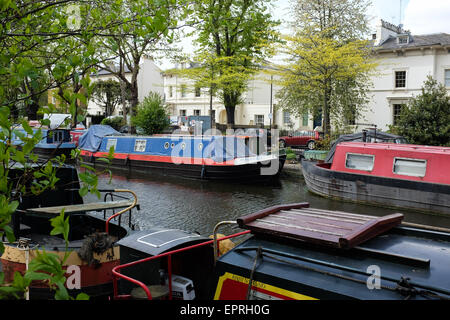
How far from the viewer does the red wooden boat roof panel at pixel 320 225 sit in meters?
3.76

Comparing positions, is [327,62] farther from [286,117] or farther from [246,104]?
Answer: [246,104]

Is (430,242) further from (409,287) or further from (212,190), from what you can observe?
(212,190)

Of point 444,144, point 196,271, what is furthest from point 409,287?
point 444,144

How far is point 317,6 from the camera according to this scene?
29.6 m

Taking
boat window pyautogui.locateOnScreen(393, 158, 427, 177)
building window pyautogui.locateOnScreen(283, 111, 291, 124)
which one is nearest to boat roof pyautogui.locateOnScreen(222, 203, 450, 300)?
boat window pyautogui.locateOnScreen(393, 158, 427, 177)

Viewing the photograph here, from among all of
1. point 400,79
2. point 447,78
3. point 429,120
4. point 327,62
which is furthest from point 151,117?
point 447,78

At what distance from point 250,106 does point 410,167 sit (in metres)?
34.6

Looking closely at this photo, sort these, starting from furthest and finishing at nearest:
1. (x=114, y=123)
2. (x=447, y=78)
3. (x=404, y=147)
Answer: (x=114, y=123), (x=447, y=78), (x=404, y=147)

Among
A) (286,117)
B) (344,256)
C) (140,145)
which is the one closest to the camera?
(344,256)

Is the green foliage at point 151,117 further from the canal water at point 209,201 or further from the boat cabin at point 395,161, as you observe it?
the boat cabin at point 395,161

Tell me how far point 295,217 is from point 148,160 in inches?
754

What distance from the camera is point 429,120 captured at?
20.9m

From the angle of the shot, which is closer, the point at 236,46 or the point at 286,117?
the point at 236,46

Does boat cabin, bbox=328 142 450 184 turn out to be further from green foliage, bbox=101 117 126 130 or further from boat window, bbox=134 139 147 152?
green foliage, bbox=101 117 126 130
